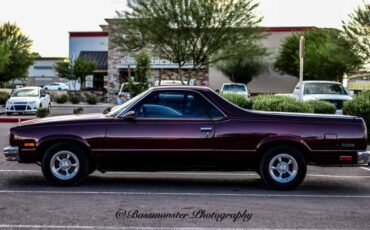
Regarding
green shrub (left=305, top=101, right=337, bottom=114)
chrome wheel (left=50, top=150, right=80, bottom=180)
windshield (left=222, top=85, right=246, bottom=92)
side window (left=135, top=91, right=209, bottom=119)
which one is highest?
windshield (left=222, top=85, right=246, bottom=92)

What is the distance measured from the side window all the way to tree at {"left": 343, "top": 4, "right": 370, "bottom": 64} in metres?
29.0

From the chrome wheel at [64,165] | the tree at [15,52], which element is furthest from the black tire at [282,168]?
the tree at [15,52]

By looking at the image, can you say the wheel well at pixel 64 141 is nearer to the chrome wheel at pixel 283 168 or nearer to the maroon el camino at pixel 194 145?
the maroon el camino at pixel 194 145

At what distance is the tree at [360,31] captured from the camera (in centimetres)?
3619

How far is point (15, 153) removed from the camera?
893 centimetres

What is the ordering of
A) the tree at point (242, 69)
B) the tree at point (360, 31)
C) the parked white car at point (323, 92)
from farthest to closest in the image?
1. the tree at point (242, 69)
2. the tree at point (360, 31)
3. the parked white car at point (323, 92)

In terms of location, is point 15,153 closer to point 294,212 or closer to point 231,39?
point 294,212

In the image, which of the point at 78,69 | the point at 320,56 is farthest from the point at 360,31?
the point at 78,69

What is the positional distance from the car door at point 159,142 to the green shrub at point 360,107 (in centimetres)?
805

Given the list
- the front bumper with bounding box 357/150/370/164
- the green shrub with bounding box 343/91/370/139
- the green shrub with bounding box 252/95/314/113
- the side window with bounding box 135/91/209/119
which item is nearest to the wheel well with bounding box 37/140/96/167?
the side window with bounding box 135/91/209/119

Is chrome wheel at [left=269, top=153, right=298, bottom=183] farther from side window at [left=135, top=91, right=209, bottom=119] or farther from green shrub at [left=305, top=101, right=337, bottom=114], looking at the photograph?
green shrub at [left=305, top=101, right=337, bottom=114]

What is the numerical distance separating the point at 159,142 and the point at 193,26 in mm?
20020

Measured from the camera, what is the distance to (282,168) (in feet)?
29.2

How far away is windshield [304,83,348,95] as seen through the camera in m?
21.2
